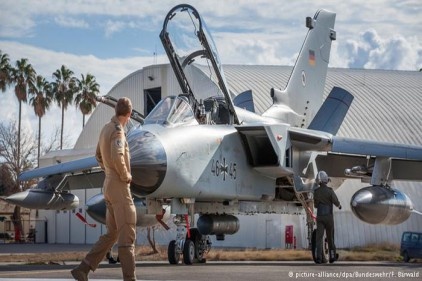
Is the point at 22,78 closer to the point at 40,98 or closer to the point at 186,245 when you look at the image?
the point at 40,98

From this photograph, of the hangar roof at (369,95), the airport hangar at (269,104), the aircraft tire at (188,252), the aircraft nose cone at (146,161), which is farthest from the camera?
the hangar roof at (369,95)

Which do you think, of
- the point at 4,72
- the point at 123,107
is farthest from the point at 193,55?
the point at 4,72

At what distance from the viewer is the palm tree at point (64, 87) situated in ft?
230

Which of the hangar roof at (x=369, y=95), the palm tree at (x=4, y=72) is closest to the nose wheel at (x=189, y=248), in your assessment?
the hangar roof at (x=369, y=95)

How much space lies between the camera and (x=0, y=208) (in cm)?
8006

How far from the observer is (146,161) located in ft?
46.6

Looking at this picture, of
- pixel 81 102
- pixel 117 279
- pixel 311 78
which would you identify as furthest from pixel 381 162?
pixel 81 102

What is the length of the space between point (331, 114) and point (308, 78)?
207cm

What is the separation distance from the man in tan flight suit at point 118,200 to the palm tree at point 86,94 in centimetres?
6155

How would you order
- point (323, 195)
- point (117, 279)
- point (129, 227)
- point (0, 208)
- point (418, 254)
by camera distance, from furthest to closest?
point (0, 208), point (418, 254), point (323, 195), point (117, 279), point (129, 227)

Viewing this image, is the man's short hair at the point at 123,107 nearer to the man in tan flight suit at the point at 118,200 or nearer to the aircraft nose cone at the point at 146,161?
the man in tan flight suit at the point at 118,200

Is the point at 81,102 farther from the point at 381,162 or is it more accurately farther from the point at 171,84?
the point at 381,162

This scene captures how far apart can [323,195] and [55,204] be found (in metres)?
7.01

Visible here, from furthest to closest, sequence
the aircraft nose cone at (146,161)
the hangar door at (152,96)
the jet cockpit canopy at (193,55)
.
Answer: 1. the hangar door at (152,96)
2. the jet cockpit canopy at (193,55)
3. the aircraft nose cone at (146,161)
